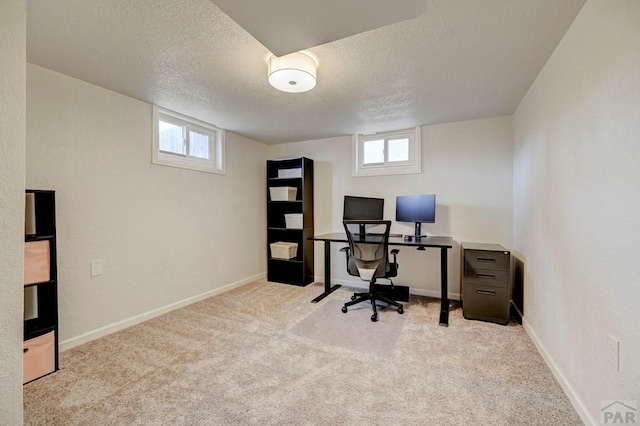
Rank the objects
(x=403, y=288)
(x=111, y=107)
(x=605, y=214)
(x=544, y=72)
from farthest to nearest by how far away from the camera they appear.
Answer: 1. (x=403, y=288)
2. (x=111, y=107)
3. (x=544, y=72)
4. (x=605, y=214)

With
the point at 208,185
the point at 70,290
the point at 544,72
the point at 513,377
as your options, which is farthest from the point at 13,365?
the point at 544,72

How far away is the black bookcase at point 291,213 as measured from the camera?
4.18 meters

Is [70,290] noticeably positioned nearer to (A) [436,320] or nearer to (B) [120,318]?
(B) [120,318]

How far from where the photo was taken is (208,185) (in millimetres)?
3609

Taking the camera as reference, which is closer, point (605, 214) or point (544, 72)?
point (605, 214)

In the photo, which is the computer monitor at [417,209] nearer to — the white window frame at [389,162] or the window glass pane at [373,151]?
the white window frame at [389,162]

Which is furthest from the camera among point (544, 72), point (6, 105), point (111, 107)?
point (111, 107)

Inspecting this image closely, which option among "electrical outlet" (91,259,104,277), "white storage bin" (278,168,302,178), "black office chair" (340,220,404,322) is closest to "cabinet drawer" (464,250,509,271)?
"black office chair" (340,220,404,322)

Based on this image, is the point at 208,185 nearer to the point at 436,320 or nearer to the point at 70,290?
the point at 70,290

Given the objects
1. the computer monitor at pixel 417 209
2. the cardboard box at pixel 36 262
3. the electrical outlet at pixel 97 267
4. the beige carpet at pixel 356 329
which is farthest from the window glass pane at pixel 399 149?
the cardboard box at pixel 36 262

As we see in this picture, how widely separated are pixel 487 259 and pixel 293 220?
258cm

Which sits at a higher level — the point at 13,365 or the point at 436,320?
the point at 13,365

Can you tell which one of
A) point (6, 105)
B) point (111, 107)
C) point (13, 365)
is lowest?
point (13, 365)

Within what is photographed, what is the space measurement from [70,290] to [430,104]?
376 centimetres
